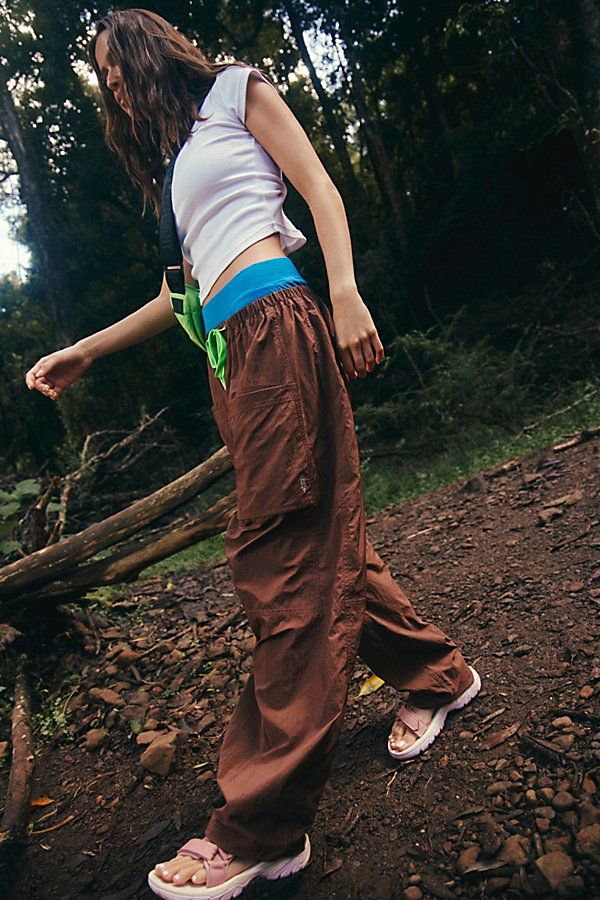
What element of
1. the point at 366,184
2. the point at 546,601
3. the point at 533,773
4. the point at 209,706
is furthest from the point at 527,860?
the point at 366,184

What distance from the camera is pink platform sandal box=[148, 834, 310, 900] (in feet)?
4.50

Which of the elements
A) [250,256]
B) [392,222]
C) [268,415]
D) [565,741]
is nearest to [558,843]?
[565,741]

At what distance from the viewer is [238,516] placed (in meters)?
1.47

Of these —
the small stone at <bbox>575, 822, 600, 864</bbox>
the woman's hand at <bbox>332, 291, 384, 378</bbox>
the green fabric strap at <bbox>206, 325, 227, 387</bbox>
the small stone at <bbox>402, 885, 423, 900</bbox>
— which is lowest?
the small stone at <bbox>575, 822, 600, 864</bbox>

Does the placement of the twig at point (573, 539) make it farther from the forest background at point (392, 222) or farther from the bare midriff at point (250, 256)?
the forest background at point (392, 222)

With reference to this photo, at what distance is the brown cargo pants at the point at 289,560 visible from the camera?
53.2 inches

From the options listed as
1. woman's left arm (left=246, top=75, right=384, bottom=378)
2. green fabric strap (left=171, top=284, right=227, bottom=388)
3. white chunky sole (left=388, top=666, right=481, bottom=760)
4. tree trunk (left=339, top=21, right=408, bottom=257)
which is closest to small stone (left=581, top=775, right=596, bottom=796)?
white chunky sole (left=388, top=666, right=481, bottom=760)

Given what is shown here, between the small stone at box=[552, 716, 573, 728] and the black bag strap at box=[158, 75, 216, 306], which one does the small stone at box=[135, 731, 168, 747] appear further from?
the black bag strap at box=[158, 75, 216, 306]

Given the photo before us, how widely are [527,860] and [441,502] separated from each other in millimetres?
3066

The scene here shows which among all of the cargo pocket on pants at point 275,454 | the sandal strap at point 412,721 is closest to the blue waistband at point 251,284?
the cargo pocket on pants at point 275,454

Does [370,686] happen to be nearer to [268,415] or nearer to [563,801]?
[563,801]

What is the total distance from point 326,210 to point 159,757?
5.64 feet

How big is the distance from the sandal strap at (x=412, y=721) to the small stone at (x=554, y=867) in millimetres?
480

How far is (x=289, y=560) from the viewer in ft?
4.60
